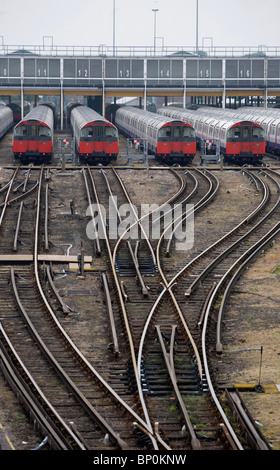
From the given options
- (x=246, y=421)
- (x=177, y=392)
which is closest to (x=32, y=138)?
(x=177, y=392)

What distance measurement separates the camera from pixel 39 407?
39.9ft

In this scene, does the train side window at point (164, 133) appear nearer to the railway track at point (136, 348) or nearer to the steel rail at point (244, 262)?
the steel rail at point (244, 262)

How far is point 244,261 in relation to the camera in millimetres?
22031

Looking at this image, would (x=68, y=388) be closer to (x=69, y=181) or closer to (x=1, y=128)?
(x=69, y=181)

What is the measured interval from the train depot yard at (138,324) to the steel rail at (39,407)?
0.09ft

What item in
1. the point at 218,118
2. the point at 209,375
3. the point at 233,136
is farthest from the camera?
the point at 218,118

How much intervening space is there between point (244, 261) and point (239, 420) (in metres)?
10.5

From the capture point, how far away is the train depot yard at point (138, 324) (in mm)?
11844

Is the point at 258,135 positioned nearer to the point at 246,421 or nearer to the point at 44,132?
Answer: the point at 44,132

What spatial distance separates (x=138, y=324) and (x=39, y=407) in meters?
Answer: 4.95

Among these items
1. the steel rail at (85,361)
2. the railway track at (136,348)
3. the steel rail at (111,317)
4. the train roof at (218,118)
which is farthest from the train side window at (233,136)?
the steel rail at (111,317)

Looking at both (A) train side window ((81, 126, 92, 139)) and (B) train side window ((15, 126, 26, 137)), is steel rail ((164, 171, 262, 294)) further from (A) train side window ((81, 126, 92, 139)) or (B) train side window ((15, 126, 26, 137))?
(B) train side window ((15, 126, 26, 137))

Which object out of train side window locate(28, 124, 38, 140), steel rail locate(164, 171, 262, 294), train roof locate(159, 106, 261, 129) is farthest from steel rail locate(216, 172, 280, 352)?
train side window locate(28, 124, 38, 140)

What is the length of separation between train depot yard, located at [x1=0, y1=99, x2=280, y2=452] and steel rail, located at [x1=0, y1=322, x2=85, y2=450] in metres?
0.03
